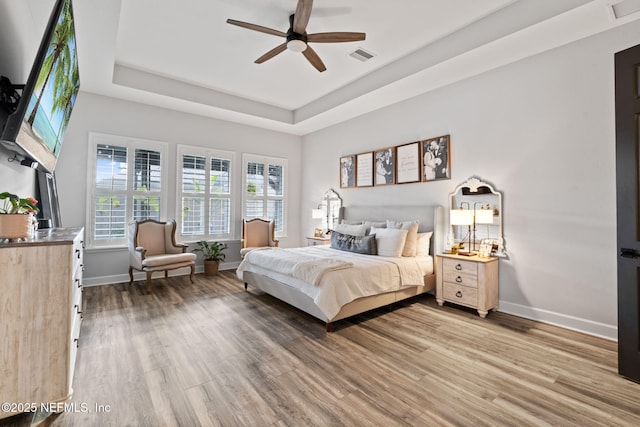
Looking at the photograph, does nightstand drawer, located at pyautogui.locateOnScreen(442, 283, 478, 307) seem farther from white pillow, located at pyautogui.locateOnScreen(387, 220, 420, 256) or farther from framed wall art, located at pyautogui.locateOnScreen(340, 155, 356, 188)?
framed wall art, located at pyautogui.locateOnScreen(340, 155, 356, 188)

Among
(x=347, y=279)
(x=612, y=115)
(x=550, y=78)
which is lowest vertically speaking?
(x=347, y=279)

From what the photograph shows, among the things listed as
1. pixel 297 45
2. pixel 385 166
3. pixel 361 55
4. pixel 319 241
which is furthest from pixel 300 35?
pixel 319 241

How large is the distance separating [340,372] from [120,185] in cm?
478

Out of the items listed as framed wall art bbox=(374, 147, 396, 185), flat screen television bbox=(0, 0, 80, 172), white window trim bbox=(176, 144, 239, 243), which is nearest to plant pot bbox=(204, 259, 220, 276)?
white window trim bbox=(176, 144, 239, 243)

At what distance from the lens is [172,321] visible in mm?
3357

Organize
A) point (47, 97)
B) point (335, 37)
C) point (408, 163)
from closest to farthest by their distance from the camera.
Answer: point (47, 97) → point (335, 37) → point (408, 163)

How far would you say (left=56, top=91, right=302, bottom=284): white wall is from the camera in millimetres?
4637

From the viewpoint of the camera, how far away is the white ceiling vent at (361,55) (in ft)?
13.0

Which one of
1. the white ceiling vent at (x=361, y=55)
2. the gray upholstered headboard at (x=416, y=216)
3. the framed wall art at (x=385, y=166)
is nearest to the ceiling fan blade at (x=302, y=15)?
the white ceiling vent at (x=361, y=55)

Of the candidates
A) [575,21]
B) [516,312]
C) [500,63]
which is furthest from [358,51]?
[516,312]

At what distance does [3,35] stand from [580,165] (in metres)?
5.04

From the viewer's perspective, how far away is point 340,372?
7.64 feet

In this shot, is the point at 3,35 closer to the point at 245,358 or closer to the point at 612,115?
the point at 245,358

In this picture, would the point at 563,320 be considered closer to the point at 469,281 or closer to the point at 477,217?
the point at 469,281
